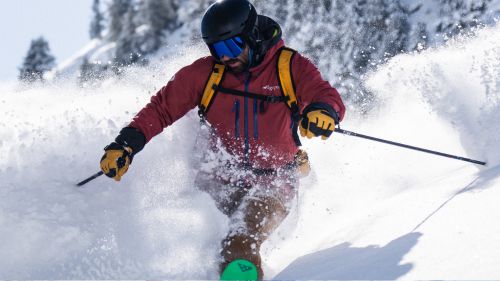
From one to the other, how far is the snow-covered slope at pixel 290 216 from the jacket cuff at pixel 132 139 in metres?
0.54

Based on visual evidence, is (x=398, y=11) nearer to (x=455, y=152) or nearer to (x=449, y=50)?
(x=449, y=50)

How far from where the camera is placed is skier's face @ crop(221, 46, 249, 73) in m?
4.43

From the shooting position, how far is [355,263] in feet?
11.3

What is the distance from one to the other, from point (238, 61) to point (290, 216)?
160cm

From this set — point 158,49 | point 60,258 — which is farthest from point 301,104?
point 158,49

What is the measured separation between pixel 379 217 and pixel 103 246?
6.87 ft

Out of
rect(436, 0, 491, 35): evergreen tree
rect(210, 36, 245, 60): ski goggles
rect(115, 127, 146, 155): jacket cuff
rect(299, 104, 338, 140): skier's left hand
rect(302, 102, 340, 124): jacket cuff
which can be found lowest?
rect(299, 104, 338, 140): skier's left hand

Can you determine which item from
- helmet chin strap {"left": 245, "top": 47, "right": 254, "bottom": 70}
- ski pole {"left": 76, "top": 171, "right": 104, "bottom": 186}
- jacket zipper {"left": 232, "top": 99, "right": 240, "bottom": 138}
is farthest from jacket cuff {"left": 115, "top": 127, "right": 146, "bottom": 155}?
helmet chin strap {"left": 245, "top": 47, "right": 254, "bottom": 70}

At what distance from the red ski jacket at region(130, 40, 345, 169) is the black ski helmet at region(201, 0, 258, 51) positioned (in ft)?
0.81

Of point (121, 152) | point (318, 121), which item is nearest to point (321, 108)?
point (318, 121)

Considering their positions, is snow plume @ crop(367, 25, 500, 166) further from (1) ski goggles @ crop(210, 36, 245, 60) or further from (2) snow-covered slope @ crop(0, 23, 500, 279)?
(1) ski goggles @ crop(210, 36, 245, 60)

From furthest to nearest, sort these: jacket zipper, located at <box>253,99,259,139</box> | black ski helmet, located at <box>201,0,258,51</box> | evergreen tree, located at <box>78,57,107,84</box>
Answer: evergreen tree, located at <box>78,57,107,84</box>, jacket zipper, located at <box>253,99,259,139</box>, black ski helmet, located at <box>201,0,258,51</box>

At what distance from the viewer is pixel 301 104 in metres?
4.63

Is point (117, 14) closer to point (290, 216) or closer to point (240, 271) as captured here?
point (290, 216)
